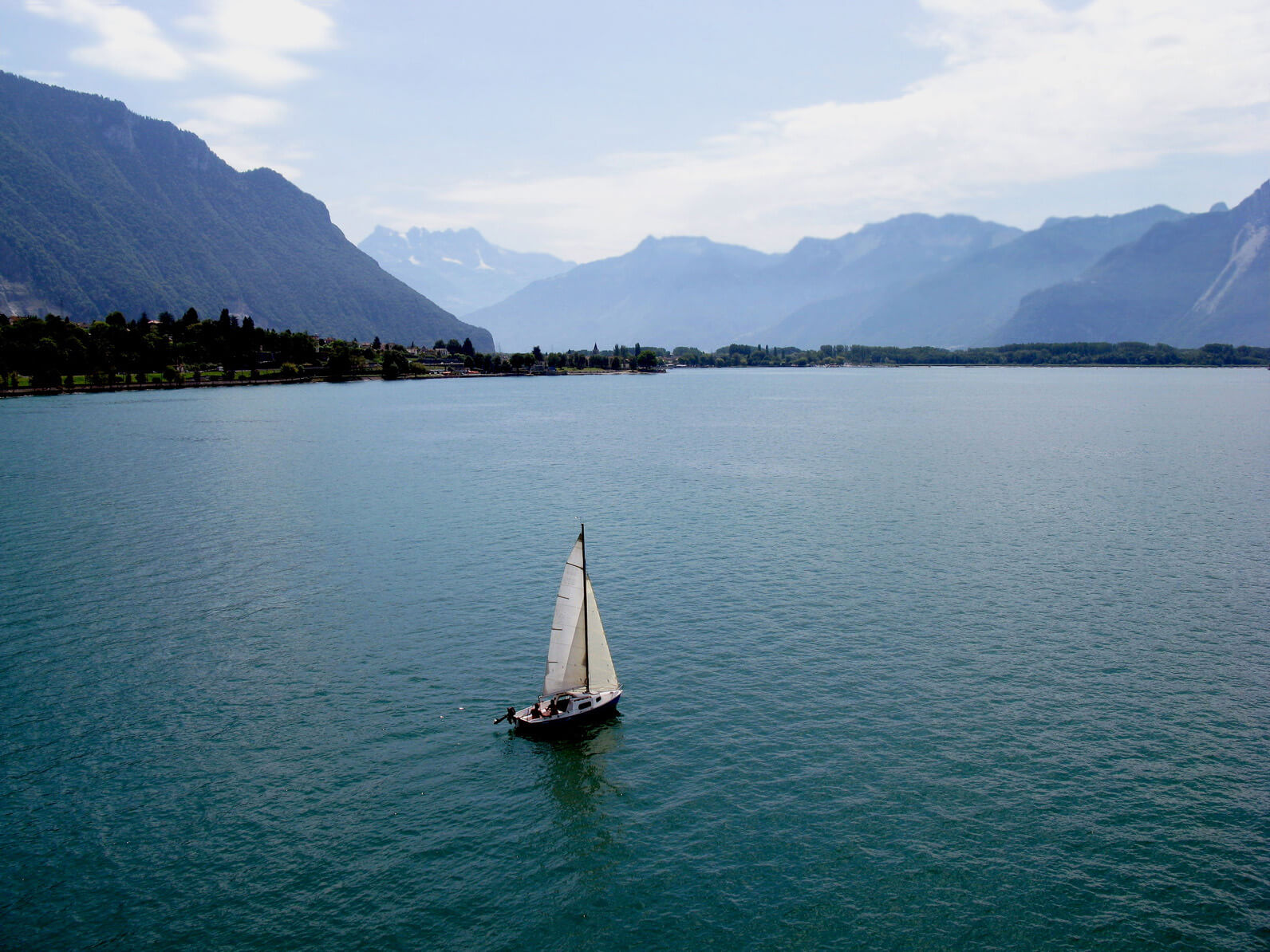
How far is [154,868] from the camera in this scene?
107 feet

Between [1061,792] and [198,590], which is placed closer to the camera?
[1061,792]

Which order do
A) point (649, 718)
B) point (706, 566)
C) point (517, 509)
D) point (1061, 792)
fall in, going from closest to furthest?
point (1061, 792), point (649, 718), point (706, 566), point (517, 509)

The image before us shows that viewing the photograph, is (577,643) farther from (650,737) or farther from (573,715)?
(650,737)

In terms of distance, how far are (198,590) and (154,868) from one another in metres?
38.6

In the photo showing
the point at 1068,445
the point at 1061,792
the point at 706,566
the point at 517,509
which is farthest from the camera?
the point at 1068,445

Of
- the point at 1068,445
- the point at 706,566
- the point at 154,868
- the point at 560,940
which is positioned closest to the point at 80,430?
the point at 706,566

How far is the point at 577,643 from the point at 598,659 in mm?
1831

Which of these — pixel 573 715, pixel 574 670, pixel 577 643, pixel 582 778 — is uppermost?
pixel 577 643

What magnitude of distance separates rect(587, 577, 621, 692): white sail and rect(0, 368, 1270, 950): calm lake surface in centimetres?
254

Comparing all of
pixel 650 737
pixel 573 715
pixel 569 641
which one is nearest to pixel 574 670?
pixel 569 641

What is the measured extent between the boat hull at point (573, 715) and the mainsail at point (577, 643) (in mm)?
824

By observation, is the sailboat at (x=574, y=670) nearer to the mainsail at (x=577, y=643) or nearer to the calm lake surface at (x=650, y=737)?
the mainsail at (x=577, y=643)

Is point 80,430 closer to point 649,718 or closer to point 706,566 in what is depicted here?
point 706,566

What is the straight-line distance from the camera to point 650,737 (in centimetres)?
4256
